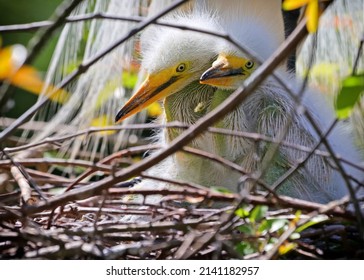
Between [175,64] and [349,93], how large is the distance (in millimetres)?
785

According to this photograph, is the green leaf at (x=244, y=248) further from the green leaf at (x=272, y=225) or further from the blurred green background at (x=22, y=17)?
the blurred green background at (x=22, y=17)

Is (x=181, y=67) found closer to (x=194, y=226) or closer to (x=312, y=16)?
(x=194, y=226)

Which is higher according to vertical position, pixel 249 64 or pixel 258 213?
pixel 249 64

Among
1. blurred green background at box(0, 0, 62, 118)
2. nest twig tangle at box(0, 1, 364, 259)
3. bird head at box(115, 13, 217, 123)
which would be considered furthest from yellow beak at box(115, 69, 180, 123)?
blurred green background at box(0, 0, 62, 118)

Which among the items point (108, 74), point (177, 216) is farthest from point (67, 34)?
point (177, 216)

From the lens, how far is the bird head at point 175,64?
5.38 ft

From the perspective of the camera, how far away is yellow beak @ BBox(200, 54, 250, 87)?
4.91 ft

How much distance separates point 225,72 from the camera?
153 centimetres

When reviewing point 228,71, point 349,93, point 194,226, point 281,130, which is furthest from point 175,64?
point 349,93

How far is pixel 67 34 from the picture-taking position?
7.03ft

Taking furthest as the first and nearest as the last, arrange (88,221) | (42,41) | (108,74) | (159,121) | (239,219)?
(108,74)
(159,121)
(88,221)
(239,219)
(42,41)

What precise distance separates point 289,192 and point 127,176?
0.61m

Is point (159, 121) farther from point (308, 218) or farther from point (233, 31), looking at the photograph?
point (308, 218)

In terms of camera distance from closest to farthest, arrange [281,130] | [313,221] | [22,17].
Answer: [313,221] < [281,130] < [22,17]
